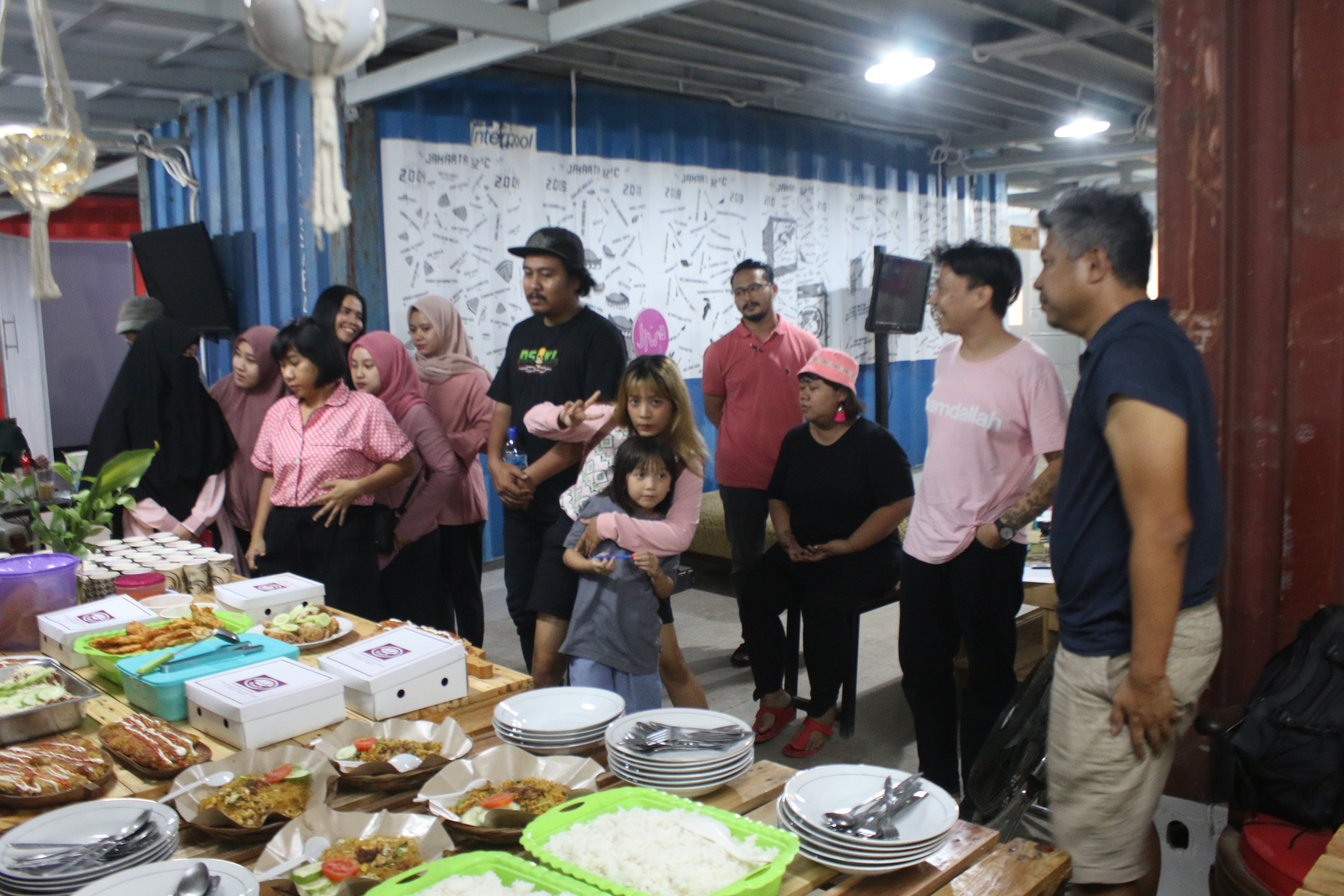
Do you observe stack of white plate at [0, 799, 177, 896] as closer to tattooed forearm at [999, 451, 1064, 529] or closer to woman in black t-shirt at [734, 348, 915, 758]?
tattooed forearm at [999, 451, 1064, 529]

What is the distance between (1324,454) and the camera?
2201 millimetres

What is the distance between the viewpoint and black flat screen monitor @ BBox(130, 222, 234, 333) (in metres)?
6.13

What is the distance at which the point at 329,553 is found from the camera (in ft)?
10.3

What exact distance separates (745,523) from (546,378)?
52.5 inches

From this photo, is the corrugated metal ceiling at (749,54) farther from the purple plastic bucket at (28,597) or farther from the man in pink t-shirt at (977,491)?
the man in pink t-shirt at (977,491)

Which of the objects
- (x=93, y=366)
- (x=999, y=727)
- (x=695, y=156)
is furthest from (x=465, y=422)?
(x=93, y=366)

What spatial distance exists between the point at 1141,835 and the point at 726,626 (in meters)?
3.35

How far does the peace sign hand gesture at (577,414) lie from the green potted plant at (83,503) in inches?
45.4

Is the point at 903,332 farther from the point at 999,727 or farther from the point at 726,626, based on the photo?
the point at 999,727

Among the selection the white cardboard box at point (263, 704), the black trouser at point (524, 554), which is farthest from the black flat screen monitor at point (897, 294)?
the white cardboard box at point (263, 704)

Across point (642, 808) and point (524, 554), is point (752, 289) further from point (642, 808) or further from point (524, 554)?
point (642, 808)

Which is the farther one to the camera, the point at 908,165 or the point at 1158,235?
the point at 908,165

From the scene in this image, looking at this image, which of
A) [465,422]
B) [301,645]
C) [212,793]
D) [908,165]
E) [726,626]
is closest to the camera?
[212,793]

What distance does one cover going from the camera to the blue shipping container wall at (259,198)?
5609 mm
